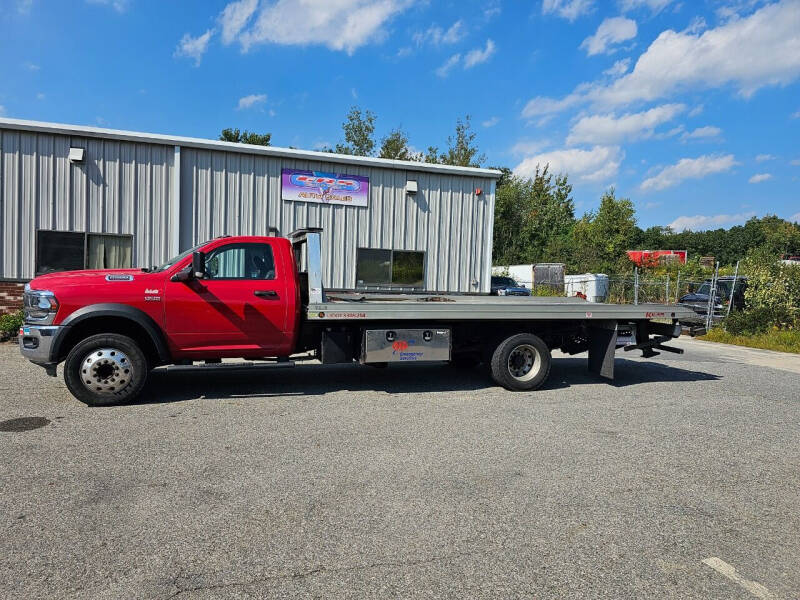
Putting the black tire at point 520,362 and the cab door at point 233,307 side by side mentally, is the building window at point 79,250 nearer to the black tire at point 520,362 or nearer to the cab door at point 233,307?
the cab door at point 233,307

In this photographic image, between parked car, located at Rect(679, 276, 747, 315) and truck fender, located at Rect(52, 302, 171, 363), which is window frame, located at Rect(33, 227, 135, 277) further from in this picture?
parked car, located at Rect(679, 276, 747, 315)

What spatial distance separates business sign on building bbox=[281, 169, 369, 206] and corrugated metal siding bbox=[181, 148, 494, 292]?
5.8 inches

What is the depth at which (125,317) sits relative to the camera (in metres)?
6.66

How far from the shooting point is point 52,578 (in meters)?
3.03

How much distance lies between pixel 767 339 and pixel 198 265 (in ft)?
48.9

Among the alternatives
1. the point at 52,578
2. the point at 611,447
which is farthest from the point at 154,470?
the point at 611,447

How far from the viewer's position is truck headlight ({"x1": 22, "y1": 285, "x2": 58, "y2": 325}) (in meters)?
6.51

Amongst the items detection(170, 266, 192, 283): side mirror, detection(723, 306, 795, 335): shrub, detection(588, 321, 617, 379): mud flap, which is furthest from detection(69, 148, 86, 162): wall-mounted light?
detection(723, 306, 795, 335): shrub

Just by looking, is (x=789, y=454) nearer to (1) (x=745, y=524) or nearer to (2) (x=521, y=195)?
(1) (x=745, y=524)

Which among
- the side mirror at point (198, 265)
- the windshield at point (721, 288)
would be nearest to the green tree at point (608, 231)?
the windshield at point (721, 288)

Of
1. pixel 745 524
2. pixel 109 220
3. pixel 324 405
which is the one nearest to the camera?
pixel 745 524

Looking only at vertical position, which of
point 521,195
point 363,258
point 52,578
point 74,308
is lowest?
point 52,578

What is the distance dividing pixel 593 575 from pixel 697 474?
225cm

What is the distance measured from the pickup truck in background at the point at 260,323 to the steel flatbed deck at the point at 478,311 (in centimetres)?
2
